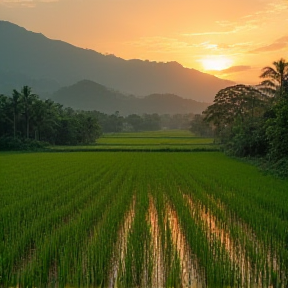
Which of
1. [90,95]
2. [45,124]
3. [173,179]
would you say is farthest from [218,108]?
[90,95]

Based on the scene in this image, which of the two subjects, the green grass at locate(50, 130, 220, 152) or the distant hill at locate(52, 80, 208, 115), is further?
the distant hill at locate(52, 80, 208, 115)

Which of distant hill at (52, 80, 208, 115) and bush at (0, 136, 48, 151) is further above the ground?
distant hill at (52, 80, 208, 115)

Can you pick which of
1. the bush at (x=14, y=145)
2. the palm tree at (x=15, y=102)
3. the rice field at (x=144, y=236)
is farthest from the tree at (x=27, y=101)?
the rice field at (x=144, y=236)

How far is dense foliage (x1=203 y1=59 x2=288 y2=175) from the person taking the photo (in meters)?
17.9

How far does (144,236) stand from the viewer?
21.1ft

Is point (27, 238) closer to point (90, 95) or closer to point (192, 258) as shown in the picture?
point (192, 258)

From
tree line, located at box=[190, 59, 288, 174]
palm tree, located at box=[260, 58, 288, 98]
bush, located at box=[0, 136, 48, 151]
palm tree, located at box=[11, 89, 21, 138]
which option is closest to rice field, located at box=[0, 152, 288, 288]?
tree line, located at box=[190, 59, 288, 174]

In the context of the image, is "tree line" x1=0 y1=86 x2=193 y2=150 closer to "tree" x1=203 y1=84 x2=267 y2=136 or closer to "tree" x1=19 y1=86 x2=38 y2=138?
"tree" x1=19 y1=86 x2=38 y2=138

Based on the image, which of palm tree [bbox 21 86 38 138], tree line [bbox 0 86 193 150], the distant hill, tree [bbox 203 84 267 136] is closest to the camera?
tree [bbox 203 84 267 136]

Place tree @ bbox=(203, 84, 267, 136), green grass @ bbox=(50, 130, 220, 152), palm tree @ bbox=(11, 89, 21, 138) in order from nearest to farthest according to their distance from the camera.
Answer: green grass @ bbox=(50, 130, 220, 152), tree @ bbox=(203, 84, 267, 136), palm tree @ bbox=(11, 89, 21, 138)

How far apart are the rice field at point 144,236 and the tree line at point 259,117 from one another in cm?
635

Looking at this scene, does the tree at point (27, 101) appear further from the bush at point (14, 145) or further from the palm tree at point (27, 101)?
the bush at point (14, 145)

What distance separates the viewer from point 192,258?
548 cm

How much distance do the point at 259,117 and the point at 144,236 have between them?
74.1 ft
